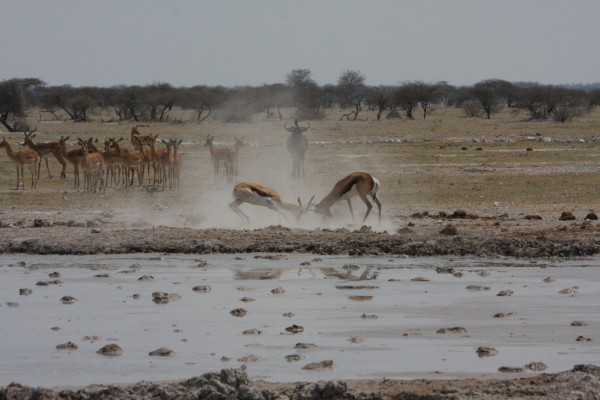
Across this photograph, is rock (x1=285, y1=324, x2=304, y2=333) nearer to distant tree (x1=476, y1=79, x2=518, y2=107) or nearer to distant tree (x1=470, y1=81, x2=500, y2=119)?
distant tree (x1=470, y1=81, x2=500, y2=119)

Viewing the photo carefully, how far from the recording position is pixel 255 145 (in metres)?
47.0

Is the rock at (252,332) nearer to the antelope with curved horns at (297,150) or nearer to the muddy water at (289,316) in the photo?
the muddy water at (289,316)

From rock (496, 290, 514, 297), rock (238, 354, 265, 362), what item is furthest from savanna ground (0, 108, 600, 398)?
rock (496, 290, 514, 297)

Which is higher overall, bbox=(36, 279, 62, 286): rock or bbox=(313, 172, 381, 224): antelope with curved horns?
bbox=(313, 172, 381, 224): antelope with curved horns

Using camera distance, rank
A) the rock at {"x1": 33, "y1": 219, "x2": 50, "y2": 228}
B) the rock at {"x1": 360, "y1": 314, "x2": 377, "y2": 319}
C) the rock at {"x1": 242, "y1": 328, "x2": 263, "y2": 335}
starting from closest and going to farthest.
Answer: the rock at {"x1": 242, "y1": 328, "x2": 263, "y2": 335}, the rock at {"x1": 360, "y1": 314, "x2": 377, "y2": 319}, the rock at {"x1": 33, "y1": 219, "x2": 50, "y2": 228}

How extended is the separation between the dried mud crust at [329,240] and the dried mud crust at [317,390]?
9.38 metres

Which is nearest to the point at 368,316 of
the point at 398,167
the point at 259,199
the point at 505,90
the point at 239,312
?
the point at 239,312

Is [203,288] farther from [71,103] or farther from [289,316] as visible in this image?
[71,103]

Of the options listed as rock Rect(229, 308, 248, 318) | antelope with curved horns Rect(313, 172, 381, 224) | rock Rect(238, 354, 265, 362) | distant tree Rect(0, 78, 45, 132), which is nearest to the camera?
rock Rect(238, 354, 265, 362)

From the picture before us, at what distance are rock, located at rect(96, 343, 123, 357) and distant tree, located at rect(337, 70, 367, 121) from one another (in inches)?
2816

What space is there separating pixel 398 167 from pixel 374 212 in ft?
43.9

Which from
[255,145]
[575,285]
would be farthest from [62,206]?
[255,145]

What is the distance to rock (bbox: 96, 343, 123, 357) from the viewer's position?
9.90 meters

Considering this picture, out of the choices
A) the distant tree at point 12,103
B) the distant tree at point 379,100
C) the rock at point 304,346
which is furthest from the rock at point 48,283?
the distant tree at point 379,100
